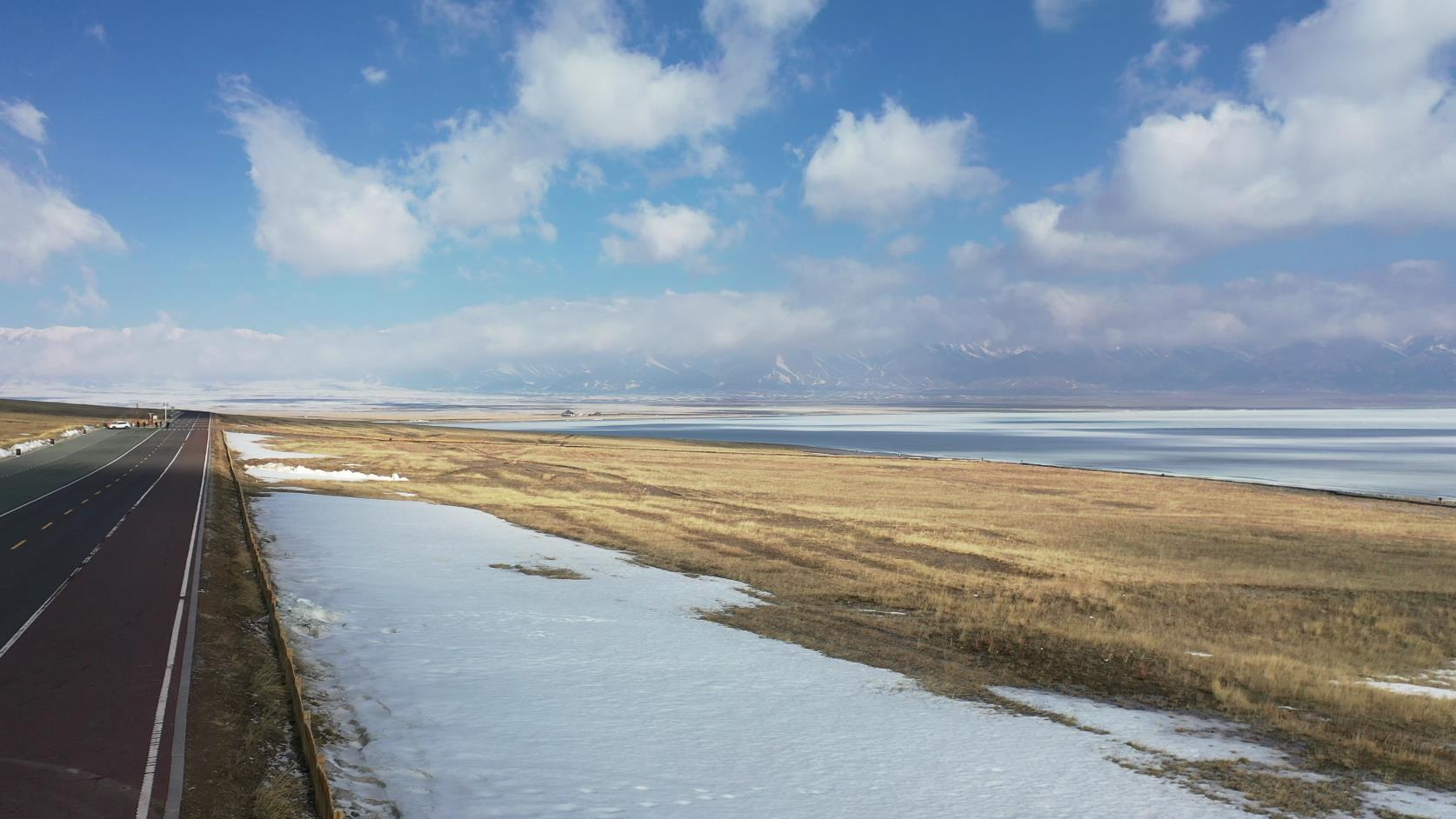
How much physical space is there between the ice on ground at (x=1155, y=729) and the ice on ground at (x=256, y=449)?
67214 mm

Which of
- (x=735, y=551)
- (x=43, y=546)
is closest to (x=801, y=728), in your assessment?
(x=735, y=551)

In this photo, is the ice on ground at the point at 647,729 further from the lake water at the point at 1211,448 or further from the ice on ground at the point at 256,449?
the lake water at the point at 1211,448

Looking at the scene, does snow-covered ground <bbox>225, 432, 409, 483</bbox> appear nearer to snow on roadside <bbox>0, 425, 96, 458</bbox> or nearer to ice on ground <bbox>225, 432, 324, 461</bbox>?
ice on ground <bbox>225, 432, 324, 461</bbox>

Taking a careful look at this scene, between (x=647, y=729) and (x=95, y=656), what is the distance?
Result: 32.2 feet

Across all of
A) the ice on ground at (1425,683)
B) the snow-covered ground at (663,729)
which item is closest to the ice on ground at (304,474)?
the snow-covered ground at (663,729)

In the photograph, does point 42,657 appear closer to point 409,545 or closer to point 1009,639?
point 409,545

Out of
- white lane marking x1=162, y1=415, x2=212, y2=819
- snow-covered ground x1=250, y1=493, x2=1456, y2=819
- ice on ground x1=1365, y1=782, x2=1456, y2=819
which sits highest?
white lane marking x1=162, y1=415, x2=212, y2=819

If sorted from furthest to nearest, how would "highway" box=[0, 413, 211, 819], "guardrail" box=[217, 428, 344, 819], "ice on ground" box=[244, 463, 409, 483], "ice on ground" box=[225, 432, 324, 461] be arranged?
"ice on ground" box=[225, 432, 324, 461]
"ice on ground" box=[244, 463, 409, 483]
"highway" box=[0, 413, 211, 819]
"guardrail" box=[217, 428, 344, 819]

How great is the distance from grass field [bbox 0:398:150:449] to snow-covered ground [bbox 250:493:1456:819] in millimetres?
77895

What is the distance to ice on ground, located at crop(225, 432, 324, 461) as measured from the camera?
71250 mm

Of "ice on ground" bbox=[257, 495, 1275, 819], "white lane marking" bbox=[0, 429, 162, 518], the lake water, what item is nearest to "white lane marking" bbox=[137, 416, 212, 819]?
"ice on ground" bbox=[257, 495, 1275, 819]

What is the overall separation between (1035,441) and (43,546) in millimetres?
124506

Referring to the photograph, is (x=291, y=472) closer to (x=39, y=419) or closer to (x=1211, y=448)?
(x=39, y=419)

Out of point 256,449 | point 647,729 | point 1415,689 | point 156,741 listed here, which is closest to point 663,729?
point 647,729
